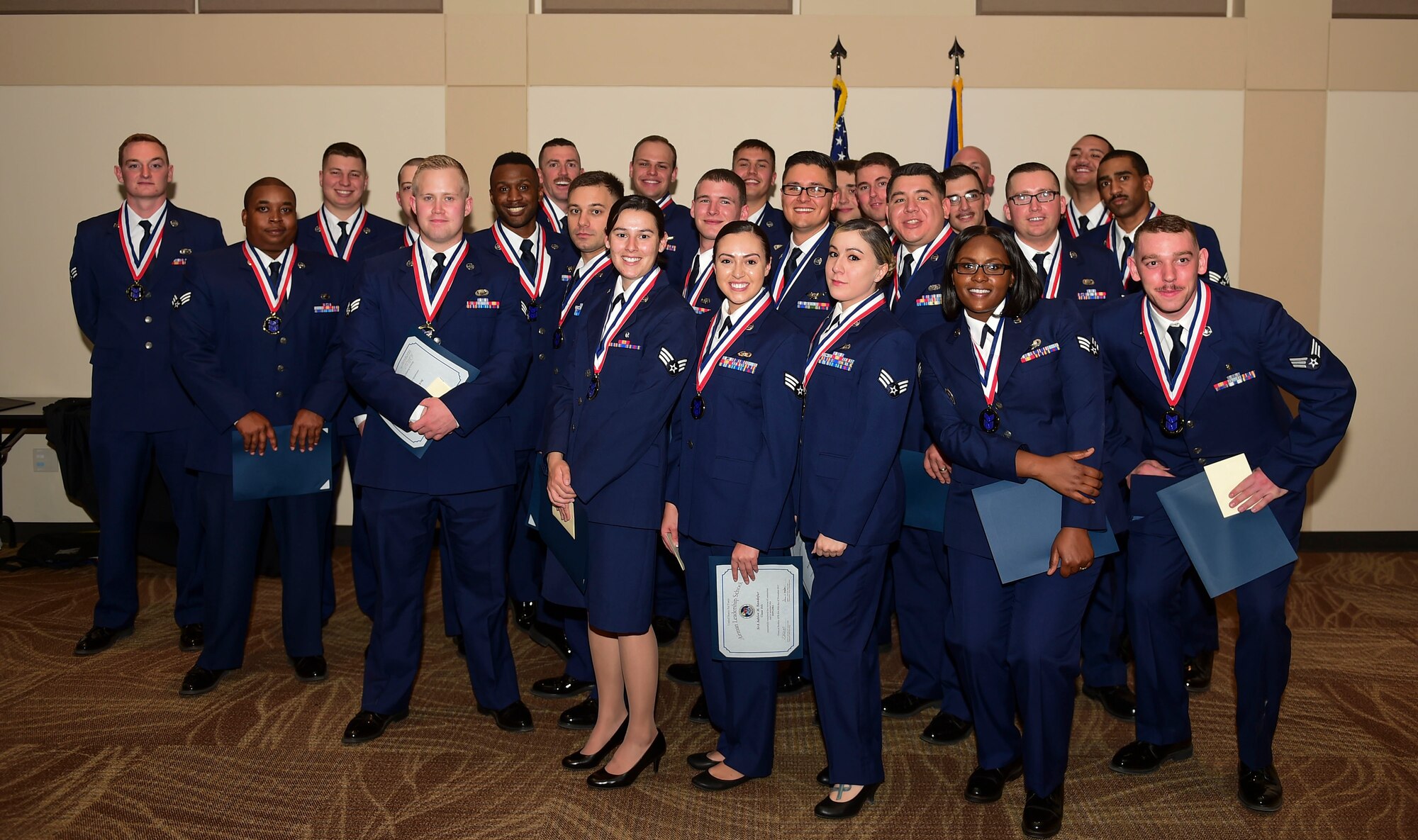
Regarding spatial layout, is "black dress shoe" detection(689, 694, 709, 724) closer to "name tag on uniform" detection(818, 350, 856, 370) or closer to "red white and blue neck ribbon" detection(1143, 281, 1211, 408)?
"name tag on uniform" detection(818, 350, 856, 370)

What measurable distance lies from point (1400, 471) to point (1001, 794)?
452 centimetres

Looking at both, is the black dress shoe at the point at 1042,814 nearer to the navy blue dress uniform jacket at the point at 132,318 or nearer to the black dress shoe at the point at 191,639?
the black dress shoe at the point at 191,639

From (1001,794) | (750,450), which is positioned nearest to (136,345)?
(750,450)

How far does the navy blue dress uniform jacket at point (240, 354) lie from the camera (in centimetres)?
409

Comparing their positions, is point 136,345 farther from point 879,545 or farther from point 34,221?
point 879,545

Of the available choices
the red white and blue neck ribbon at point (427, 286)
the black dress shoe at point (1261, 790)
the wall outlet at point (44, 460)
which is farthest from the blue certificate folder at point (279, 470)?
the black dress shoe at point (1261, 790)

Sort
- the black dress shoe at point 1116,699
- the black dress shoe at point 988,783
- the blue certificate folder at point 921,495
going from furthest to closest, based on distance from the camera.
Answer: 1. the black dress shoe at point 1116,699
2. the blue certificate folder at point 921,495
3. the black dress shoe at point 988,783

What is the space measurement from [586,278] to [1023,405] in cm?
165

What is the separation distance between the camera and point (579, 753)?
3459 millimetres

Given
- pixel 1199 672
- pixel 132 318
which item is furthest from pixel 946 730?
pixel 132 318

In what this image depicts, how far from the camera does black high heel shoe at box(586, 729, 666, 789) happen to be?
331cm

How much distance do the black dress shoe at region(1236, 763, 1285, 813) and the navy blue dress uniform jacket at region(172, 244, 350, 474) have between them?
3.29m

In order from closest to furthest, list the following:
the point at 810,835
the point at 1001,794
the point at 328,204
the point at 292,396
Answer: the point at 810,835 < the point at 1001,794 < the point at 292,396 < the point at 328,204

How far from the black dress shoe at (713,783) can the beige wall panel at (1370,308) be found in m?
4.61
